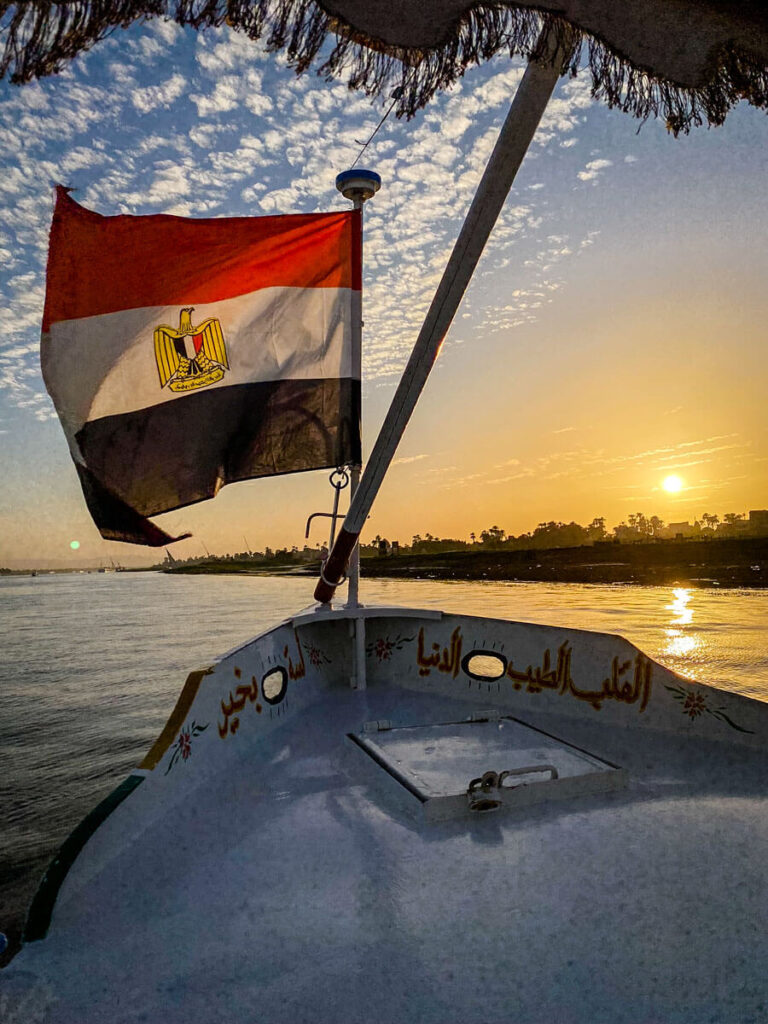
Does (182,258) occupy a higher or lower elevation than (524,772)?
higher

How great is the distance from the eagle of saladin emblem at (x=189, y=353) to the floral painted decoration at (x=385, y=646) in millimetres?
3567

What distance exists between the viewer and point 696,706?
17.7ft

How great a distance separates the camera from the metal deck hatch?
4059 mm

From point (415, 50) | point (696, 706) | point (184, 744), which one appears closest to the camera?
point (415, 50)

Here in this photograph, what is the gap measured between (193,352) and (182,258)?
2.53 ft

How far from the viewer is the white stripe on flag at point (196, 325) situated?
496cm

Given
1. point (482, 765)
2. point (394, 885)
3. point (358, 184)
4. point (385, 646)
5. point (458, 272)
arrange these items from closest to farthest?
point (394, 885)
point (458, 272)
point (482, 765)
point (358, 184)
point (385, 646)

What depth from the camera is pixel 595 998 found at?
239 centimetres

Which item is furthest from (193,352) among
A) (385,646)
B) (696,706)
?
(696,706)

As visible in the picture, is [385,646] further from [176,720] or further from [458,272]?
[458,272]

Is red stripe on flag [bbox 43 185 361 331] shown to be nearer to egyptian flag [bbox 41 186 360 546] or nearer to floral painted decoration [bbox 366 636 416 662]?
egyptian flag [bbox 41 186 360 546]

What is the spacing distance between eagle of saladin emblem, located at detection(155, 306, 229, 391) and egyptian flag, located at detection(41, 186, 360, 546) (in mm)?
10

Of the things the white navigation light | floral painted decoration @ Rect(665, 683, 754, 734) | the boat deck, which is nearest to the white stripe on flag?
the white navigation light

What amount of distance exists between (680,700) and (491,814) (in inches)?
92.1
